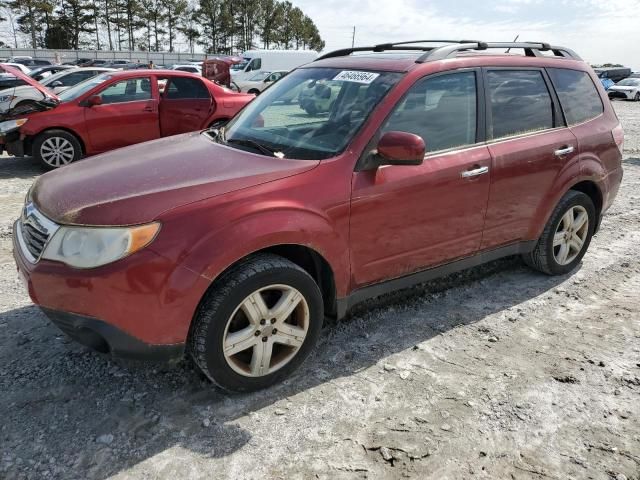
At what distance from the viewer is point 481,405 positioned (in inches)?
109

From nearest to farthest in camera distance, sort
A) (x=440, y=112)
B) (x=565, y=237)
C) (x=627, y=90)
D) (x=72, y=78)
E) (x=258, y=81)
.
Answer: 1. (x=440, y=112)
2. (x=565, y=237)
3. (x=72, y=78)
4. (x=258, y=81)
5. (x=627, y=90)

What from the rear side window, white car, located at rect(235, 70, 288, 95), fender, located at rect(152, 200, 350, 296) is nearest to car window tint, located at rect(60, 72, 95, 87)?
white car, located at rect(235, 70, 288, 95)

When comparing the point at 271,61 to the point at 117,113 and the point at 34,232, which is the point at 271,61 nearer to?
the point at 117,113

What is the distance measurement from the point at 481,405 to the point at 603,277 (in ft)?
7.82

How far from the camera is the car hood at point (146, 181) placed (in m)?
2.45

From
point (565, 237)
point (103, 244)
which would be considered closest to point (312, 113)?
point (103, 244)

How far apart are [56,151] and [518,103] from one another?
22.4 ft

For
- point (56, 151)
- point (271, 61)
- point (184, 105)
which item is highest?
point (184, 105)

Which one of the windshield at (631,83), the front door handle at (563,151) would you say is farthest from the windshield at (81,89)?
the windshield at (631,83)

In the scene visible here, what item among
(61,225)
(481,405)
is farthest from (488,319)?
(61,225)

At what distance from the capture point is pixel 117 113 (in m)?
8.21

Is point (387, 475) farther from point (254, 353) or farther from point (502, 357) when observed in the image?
point (502, 357)

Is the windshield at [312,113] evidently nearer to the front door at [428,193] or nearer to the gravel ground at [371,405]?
the front door at [428,193]

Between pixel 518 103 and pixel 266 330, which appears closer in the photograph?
pixel 266 330
